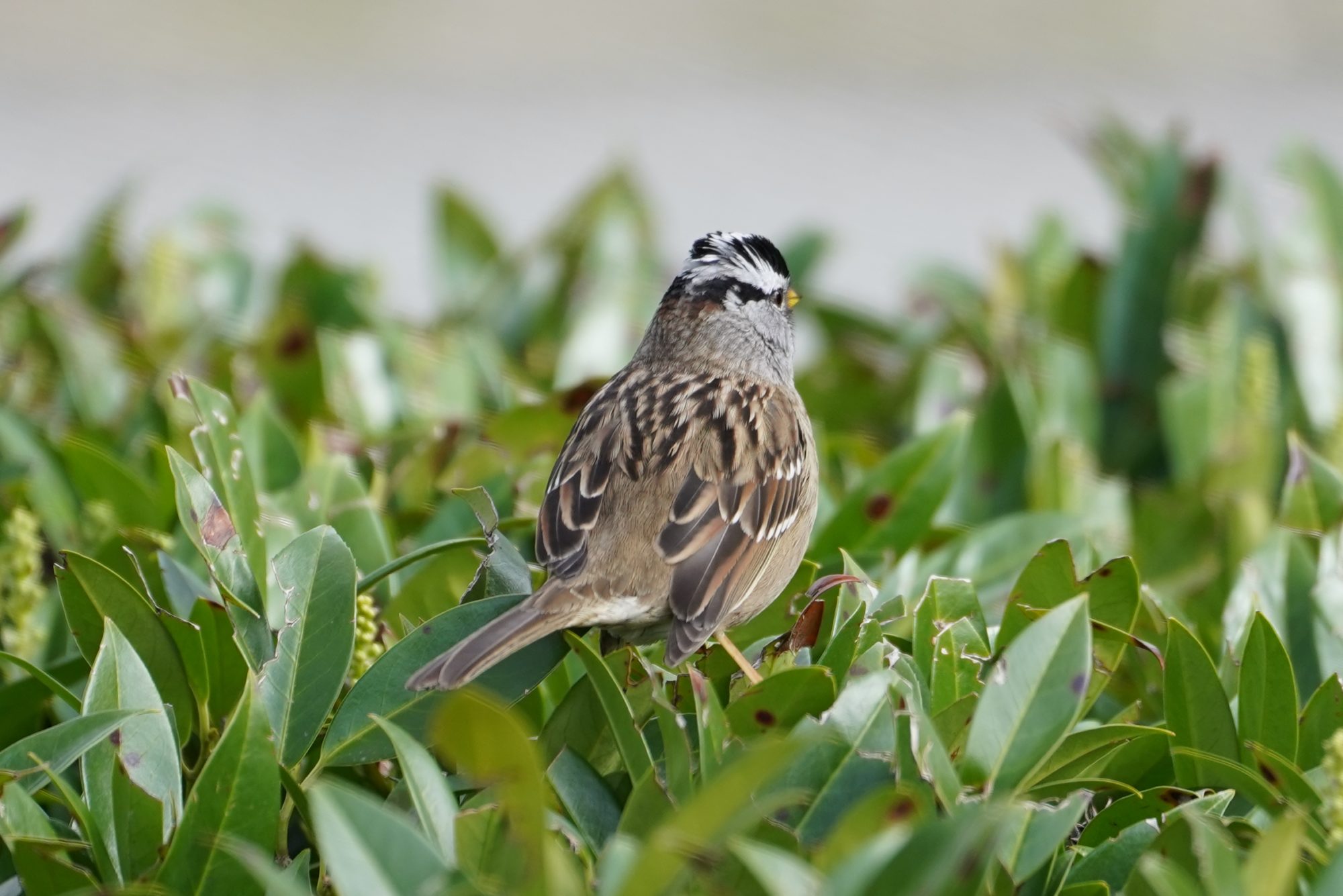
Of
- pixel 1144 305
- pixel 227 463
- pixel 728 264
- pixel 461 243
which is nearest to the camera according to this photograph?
pixel 227 463

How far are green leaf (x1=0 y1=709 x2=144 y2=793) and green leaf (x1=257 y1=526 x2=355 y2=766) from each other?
0.85 ft

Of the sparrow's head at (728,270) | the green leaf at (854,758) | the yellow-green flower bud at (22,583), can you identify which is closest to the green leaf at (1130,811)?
the green leaf at (854,758)

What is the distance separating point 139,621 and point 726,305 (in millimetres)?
1732

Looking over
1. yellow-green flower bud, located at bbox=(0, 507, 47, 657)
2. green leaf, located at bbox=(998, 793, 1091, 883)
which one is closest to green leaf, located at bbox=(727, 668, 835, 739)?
green leaf, located at bbox=(998, 793, 1091, 883)

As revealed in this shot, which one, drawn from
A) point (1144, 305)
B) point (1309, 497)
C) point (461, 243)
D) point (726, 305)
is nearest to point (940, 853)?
point (1309, 497)

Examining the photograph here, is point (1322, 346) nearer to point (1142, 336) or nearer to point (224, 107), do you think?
point (1142, 336)

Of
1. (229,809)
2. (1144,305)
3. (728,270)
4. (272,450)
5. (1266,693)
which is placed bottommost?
(229,809)

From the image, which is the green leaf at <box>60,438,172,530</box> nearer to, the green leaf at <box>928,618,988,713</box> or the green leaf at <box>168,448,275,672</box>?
the green leaf at <box>168,448,275,672</box>

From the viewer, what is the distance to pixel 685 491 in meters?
3.20

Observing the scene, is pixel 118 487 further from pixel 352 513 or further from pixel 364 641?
pixel 364 641

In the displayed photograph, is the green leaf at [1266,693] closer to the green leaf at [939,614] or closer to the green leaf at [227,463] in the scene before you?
the green leaf at [939,614]

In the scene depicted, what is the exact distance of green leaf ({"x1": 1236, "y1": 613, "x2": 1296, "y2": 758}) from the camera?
8.36 ft

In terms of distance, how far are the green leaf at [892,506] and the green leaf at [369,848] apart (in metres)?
1.98

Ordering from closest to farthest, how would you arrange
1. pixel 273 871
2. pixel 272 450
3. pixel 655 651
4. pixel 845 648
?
1. pixel 273 871
2. pixel 845 648
3. pixel 655 651
4. pixel 272 450
